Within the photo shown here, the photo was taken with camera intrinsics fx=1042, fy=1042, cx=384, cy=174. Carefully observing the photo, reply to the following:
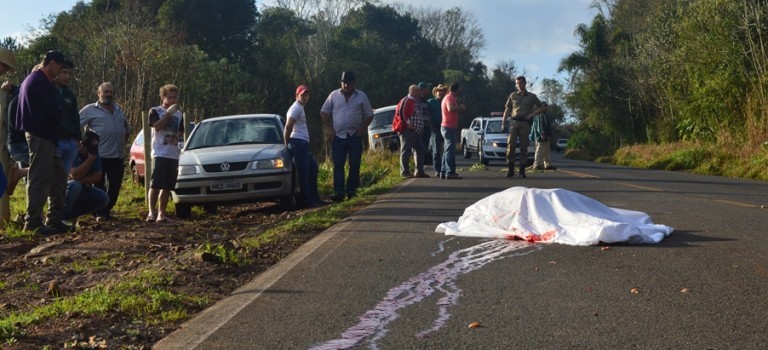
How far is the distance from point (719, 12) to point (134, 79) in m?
18.3

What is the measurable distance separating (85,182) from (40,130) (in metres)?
1.71

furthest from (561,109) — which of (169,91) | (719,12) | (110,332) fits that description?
(110,332)

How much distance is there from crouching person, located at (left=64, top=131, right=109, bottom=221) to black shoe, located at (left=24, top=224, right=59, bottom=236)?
620 millimetres

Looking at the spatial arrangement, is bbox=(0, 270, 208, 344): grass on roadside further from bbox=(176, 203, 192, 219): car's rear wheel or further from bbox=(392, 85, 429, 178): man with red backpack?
bbox=(392, 85, 429, 178): man with red backpack

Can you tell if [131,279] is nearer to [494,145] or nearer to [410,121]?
[410,121]

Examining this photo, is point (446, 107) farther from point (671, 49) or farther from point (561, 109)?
point (561, 109)

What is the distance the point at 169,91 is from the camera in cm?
1355

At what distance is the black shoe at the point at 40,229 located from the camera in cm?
1157

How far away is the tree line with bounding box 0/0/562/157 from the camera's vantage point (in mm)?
27344

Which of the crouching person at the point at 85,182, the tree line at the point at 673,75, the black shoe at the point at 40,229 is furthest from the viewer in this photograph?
the tree line at the point at 673,75

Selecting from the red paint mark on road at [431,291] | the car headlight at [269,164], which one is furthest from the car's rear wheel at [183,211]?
the red paint mark on road at [431,291]

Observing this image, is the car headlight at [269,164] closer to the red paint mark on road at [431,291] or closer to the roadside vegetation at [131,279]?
the roadside vegetation at [131,279]

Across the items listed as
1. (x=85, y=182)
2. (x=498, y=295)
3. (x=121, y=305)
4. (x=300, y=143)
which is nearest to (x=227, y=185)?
(x=300, y=143)

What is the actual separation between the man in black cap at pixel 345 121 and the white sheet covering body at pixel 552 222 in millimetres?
5463
